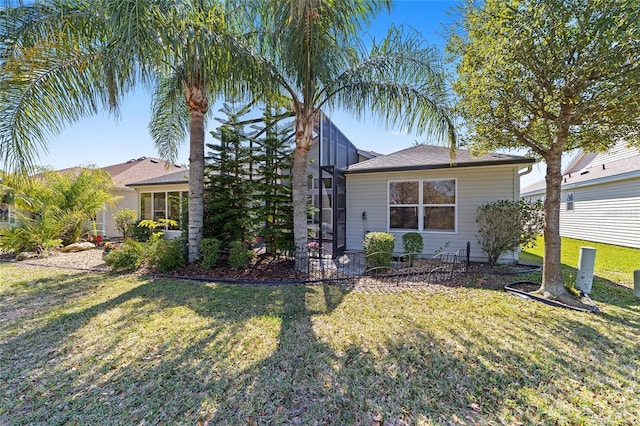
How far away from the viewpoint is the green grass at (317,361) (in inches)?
96.0

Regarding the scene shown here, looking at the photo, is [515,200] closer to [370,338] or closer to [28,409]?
[370,338]

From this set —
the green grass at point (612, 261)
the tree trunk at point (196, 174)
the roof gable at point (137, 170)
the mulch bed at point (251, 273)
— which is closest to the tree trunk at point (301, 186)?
the mulch bed at point (251, 273)

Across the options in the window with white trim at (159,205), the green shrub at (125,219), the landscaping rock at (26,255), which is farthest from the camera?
the window with white trim at (159,205)

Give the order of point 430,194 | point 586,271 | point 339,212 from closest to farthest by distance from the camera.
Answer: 1. point 586,271
2. point 430,194
3. point 339,212

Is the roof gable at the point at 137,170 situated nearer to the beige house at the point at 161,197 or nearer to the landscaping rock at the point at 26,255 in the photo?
the beige house at the point at 161,197

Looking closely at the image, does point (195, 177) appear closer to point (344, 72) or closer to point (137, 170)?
point (344, 72)

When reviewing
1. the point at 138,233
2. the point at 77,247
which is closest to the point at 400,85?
the point at 138,233

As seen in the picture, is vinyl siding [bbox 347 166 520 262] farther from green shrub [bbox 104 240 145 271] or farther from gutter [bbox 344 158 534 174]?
green shrub [bbox 104 240 145 271]

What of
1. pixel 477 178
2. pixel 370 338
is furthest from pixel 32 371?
pixel 477 178

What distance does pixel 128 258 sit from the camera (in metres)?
7.57

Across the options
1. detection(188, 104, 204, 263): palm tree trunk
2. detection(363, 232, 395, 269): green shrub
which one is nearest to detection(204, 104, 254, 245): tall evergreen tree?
detection(188, 104, 204, 263): palm tree trunk

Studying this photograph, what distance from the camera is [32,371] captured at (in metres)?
3.04

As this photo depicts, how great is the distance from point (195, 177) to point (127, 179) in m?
14.2

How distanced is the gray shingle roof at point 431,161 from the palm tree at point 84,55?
17.3ft
